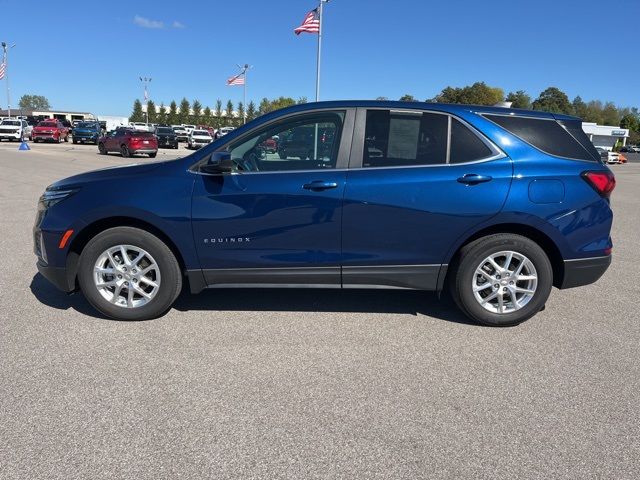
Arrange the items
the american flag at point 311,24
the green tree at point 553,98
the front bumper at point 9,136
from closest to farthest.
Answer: the american flag at point 311,24 < the front bumper at point 9,136 < the green tree at point 553,98

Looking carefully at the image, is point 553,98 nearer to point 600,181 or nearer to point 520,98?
point 520,98

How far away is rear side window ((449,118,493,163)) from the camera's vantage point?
156 inches

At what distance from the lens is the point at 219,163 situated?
381 centimetres

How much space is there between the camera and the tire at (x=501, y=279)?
13.1 ft

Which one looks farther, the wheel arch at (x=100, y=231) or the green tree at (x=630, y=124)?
the green tree at (x=630, y=124)

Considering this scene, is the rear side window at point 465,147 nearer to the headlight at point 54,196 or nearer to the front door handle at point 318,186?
the front door handle at point 318,186

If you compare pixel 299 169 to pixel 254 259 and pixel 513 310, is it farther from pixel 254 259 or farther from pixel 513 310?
pixel 513 310

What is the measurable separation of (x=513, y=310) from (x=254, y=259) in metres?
2.16

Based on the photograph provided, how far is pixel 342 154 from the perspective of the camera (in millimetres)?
3963

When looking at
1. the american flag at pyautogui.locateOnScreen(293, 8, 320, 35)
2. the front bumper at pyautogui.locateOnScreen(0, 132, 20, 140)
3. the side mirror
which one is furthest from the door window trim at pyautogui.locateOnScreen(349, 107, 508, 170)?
the front bumper at pyautogui.locateOnScreen(0, 132, 20, 140)

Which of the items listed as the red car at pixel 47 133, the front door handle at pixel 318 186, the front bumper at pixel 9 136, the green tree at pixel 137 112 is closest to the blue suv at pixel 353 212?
the front door handle at pixel 318 186

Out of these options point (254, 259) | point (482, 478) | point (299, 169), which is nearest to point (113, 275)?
point (254, 259)

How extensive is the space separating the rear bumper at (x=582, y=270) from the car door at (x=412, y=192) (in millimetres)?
833

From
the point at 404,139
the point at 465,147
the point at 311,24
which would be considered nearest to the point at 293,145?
the point at 404,139
